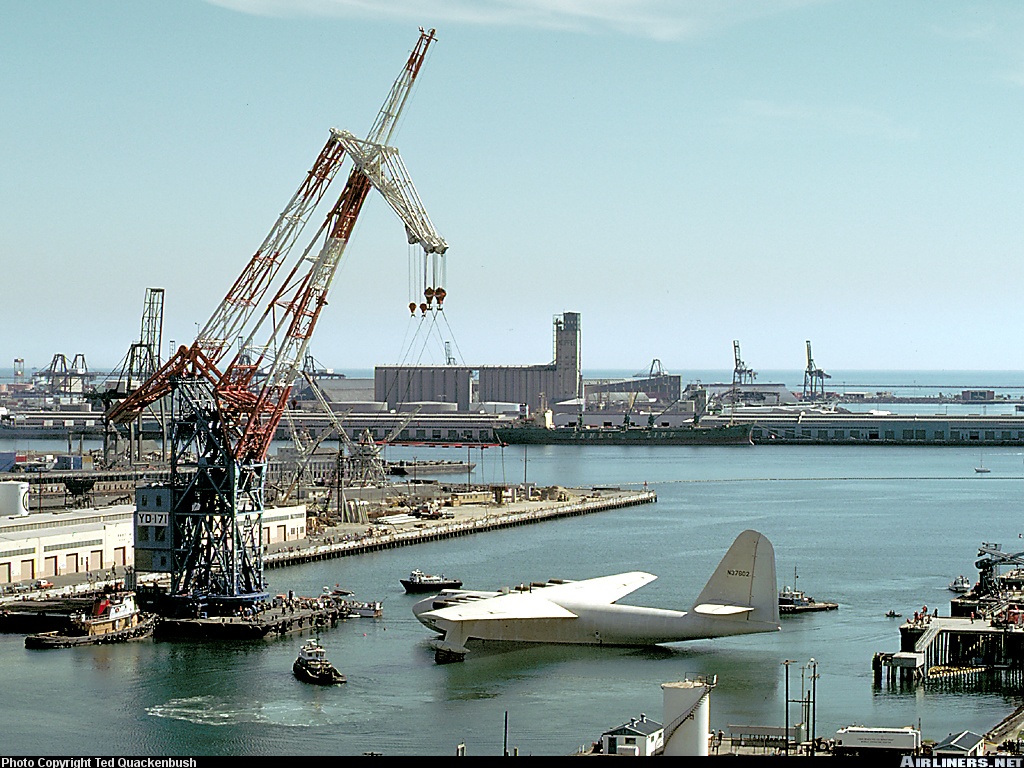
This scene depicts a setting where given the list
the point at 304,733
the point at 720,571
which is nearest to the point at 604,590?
the point at 720,571

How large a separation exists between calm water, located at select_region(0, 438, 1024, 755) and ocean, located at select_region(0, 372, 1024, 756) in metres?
0.06

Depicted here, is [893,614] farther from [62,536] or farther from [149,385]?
[62,536]

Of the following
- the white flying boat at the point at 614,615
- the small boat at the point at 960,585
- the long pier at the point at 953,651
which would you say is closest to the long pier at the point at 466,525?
the white flying boat at the point at 614,615

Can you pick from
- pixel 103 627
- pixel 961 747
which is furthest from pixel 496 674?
pixel 961 747

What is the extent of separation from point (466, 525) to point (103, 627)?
93.7 feet

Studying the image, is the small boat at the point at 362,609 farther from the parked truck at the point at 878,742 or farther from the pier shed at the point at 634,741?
the parked truck at the point at 878,742

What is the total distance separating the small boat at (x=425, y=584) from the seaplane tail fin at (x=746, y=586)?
40.2ft

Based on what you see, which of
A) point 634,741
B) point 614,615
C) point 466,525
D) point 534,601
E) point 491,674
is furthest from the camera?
point 466,525

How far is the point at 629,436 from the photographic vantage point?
473 feet

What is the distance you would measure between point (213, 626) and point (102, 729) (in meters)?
10.1

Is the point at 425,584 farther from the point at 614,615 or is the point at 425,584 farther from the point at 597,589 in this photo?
the point at 614,615

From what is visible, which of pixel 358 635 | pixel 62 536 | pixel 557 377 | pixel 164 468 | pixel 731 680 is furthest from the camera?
pixel 557 377

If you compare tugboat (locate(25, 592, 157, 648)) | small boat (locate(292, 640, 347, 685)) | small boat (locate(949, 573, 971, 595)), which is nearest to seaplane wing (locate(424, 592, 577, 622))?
small boat (locate(292, 640, 347, 685))

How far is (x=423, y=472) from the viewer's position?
341 ft
